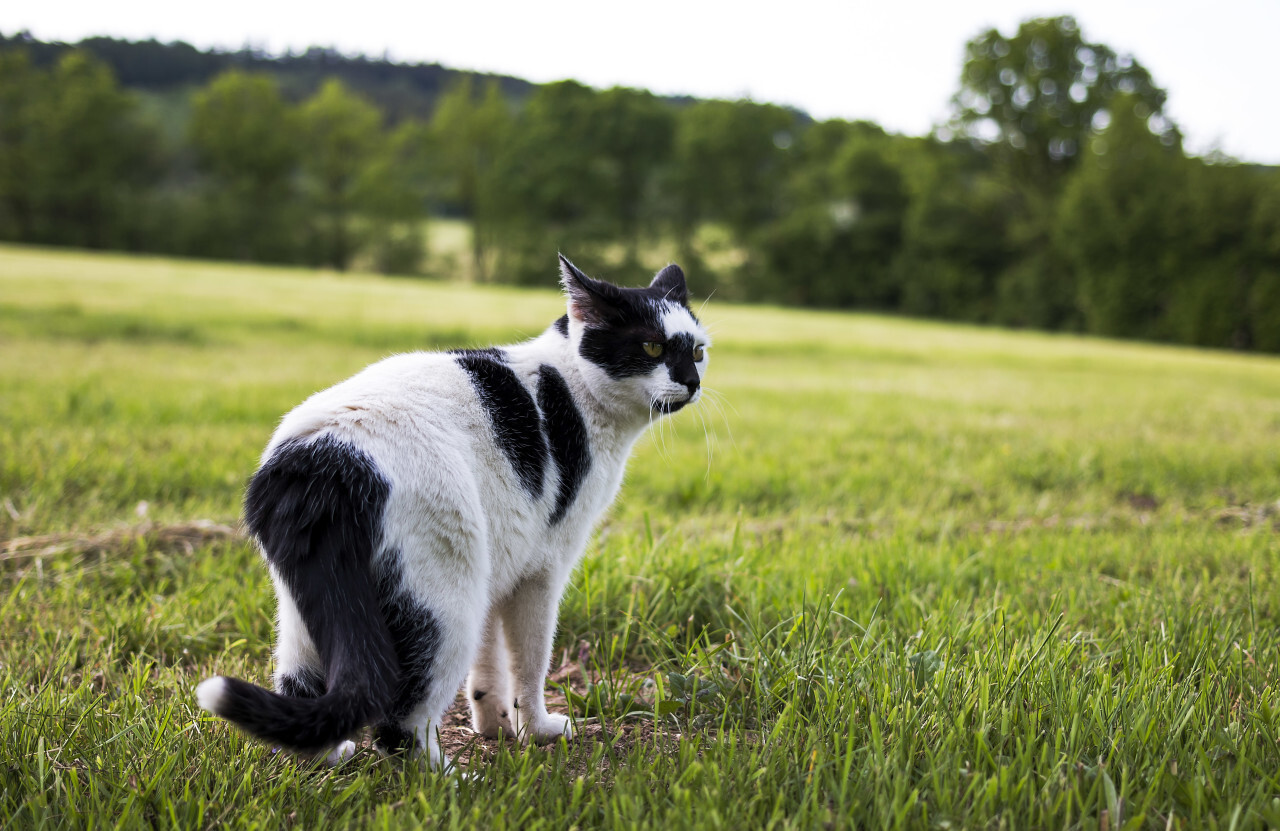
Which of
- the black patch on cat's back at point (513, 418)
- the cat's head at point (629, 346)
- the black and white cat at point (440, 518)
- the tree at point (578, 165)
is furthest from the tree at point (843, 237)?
the black patch on cat's back at point (513, 418)

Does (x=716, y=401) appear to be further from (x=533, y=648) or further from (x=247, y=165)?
(x=247, y=165)

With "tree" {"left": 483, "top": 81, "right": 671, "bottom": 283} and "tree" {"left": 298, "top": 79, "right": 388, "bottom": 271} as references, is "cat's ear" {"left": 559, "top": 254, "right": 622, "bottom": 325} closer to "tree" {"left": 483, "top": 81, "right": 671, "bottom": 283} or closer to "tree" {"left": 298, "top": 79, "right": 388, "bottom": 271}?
"tree" {"left": 483, "top": 81, "right": 671, "bottom": 283}

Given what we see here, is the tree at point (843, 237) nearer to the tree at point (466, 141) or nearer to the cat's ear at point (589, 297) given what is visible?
the tree at point (466, 141)

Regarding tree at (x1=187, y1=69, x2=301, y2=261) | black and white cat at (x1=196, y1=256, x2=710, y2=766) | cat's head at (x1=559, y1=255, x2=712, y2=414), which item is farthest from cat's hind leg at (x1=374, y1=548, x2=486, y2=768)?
tree at (x1=187, y1=69, x2=301, y2=261)

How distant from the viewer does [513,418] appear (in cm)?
193

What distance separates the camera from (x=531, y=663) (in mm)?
2016

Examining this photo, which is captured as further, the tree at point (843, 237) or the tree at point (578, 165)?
the tree at point (578, 165)

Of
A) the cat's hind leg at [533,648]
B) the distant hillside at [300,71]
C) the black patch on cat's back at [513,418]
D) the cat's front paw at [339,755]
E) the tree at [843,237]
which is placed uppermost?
the distant hillside at [300,71]

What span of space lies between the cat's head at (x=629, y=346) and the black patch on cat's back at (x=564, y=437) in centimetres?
12

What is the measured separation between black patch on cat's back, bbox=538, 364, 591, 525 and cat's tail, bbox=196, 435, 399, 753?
548 millimetres

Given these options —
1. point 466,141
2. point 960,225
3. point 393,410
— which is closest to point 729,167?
point 960,225

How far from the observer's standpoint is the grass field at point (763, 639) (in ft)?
5.01

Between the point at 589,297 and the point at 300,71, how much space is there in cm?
9564

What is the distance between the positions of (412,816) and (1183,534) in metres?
3.99
